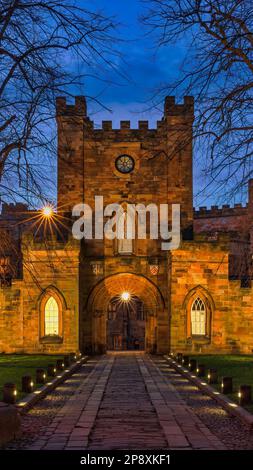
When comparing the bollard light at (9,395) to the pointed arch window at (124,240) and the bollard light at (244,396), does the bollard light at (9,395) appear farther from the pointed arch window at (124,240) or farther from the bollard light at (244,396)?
the pointed arch window at (124,240)

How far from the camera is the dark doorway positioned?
58.6m

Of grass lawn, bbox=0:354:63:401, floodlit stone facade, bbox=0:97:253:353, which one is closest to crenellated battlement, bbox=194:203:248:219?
floodlit stone facade, bbox=0:97:253:353

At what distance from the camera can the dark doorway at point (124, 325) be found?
58.6 m

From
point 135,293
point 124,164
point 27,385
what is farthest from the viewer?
point 124,164

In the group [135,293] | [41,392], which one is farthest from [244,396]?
[135,293]

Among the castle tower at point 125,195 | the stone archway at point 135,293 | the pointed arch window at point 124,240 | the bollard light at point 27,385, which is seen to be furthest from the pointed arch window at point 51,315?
the bollard light at point 27,385

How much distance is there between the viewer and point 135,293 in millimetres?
35688

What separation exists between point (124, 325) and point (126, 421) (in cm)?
4618

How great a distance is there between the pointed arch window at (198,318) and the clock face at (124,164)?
7588mm

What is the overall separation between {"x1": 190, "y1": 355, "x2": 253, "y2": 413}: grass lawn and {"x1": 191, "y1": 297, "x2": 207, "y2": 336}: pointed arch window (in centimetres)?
207

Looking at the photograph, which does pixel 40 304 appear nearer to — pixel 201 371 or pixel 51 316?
pixel 51 316

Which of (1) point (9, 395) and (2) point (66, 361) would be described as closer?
(1) point (9, 395)

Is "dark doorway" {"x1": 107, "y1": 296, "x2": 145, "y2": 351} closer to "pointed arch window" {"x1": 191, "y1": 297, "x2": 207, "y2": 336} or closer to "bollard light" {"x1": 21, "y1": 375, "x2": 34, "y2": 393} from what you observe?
"pointed arch window" {"x1": 191, "y1": 297, "x2": 207, "y2": 336}
